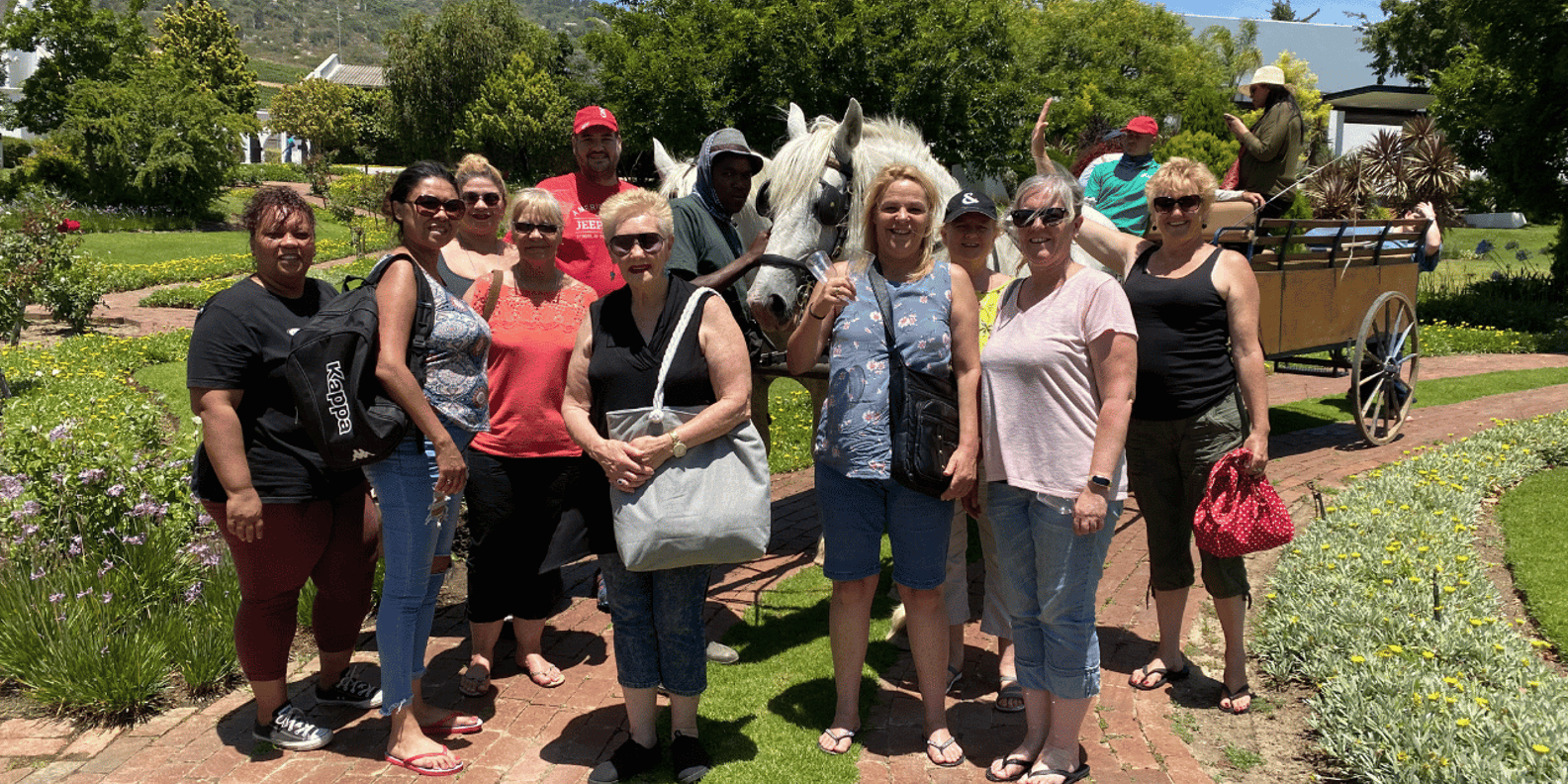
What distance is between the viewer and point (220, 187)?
33.1 meters

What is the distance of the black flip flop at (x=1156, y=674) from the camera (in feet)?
13.6

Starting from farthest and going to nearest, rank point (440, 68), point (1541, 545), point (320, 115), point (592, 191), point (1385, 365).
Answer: point (320, 115), point (440, 68), point (1385, 365), point (1541, 545), point (592, 191)

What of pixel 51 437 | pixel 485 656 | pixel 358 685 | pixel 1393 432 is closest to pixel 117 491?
pixel 51 437

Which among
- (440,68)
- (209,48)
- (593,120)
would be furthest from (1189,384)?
(209,48)

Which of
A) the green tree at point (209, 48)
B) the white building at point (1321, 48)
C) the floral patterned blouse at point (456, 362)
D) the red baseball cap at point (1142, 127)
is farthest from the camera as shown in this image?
the green tree at point (209, 48)

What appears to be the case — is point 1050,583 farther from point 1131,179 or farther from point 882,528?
point 1131,179

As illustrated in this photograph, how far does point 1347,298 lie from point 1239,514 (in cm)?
551

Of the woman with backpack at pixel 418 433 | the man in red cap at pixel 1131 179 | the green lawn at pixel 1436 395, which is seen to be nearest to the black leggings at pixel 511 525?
the woman with backpack at pixel 418 433

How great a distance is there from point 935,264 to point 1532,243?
108 ft

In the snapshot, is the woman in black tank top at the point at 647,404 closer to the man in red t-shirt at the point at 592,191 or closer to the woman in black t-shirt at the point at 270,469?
the woman in black t-shirt at the point at 270,469

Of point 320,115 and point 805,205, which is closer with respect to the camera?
point 805,205

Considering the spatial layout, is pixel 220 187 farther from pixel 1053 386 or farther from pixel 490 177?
pixel 1053 386

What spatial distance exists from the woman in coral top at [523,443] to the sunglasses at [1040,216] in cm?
177

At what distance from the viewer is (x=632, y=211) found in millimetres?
3197
